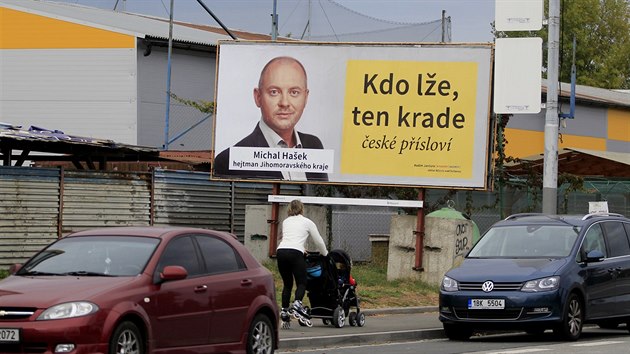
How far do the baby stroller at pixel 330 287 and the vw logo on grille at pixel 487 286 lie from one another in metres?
2.04

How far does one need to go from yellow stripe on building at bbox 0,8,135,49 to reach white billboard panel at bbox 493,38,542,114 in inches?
719

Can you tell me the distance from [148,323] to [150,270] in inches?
23.0

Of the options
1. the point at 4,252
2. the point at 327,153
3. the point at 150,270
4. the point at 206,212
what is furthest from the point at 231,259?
the point at 206,212

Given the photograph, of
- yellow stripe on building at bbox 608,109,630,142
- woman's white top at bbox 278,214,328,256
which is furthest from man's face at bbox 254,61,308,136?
yellow stripe on building at bbox 608,109,630,142

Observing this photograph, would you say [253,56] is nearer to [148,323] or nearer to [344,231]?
[344,231]

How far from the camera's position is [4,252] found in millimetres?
22766

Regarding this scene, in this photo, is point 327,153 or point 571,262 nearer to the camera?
point 571,262

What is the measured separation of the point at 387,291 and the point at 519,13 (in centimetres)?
562

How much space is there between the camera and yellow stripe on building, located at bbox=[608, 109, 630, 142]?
185 feet

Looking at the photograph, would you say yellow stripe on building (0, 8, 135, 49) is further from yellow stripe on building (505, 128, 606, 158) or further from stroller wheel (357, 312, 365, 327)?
stroller wheel (357, 312, 365, 327)

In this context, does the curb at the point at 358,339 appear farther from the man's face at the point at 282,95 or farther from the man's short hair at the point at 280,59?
the man's short hair at the point at 280,59

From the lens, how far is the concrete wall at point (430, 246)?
82.9 ft

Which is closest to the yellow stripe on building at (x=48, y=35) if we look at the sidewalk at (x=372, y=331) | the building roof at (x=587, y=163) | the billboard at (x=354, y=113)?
the building roof at (x=587, y=163)

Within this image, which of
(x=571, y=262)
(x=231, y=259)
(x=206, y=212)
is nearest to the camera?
(x=231, y=259)
